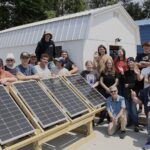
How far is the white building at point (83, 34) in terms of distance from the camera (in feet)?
41.9

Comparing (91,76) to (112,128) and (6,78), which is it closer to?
(112,128)

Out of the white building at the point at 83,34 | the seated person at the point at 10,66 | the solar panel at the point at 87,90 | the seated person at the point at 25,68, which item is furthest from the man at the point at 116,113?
the white building at the point at 83,34

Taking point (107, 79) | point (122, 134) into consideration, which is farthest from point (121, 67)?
point (122, 134)

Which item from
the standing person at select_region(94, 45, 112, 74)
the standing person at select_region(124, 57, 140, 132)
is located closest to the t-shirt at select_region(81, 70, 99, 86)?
the standing person at select_region(94, 45, 112, 74)

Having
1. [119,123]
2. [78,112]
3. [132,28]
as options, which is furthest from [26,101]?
[132,28]

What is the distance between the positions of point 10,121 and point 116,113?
3.11 meters

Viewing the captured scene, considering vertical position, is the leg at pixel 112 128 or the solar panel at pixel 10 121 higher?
the solar panel at pixel 10 121

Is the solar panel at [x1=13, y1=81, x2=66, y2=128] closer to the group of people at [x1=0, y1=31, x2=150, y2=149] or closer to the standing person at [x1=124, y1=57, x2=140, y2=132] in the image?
the group of people at [x1=0, y1=31, x2=150, y2=149]

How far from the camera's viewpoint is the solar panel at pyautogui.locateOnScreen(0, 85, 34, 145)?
448 centimetres

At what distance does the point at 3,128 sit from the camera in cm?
453

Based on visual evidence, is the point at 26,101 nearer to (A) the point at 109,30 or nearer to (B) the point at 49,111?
(B) the point at 49,111

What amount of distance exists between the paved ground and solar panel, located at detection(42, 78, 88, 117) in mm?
725

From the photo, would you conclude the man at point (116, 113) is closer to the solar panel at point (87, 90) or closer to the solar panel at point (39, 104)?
the solar panel at point (87, 90)

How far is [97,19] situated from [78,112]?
26.2 feet
